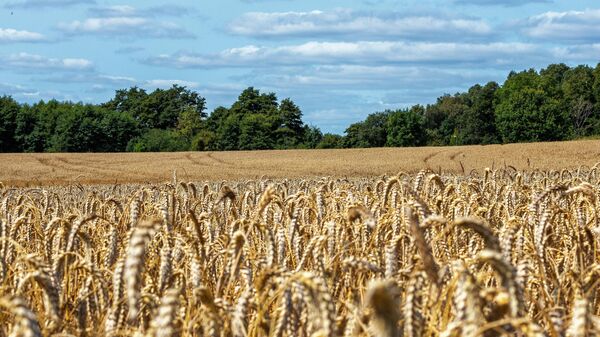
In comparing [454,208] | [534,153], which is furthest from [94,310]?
[534,153]

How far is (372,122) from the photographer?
161 meters

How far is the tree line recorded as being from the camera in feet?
357

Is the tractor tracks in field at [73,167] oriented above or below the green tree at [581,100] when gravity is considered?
below

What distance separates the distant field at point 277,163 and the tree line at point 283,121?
45.2m

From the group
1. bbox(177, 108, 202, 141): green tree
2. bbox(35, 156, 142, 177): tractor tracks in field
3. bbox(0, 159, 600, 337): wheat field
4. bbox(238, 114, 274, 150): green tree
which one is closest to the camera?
bbox(0, 159, 600, 337): wheat field

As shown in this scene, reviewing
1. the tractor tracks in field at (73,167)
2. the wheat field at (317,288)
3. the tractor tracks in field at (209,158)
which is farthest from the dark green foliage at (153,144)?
the wheat field at (317,288)

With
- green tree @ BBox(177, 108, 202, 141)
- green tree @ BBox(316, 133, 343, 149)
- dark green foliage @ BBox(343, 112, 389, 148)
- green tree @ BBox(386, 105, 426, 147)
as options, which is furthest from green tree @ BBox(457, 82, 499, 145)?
green tree @ BBox(177, 108, 202, 141)

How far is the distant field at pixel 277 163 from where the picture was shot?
149 ft

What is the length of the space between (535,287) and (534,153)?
48454mm

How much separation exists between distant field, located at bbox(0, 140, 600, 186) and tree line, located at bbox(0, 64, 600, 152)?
45230 mm

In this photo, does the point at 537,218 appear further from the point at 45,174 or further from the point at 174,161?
the point at 174,161

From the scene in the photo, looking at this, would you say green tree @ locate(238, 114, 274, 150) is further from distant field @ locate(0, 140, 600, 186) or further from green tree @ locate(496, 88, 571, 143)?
distant field @ locate(0, 140, 600, 186)

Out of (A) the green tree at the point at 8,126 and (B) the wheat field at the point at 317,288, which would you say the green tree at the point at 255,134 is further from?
(B) the wheat field at the point at 317,288

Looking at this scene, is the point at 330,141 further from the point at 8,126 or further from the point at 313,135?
the point at 8,126
